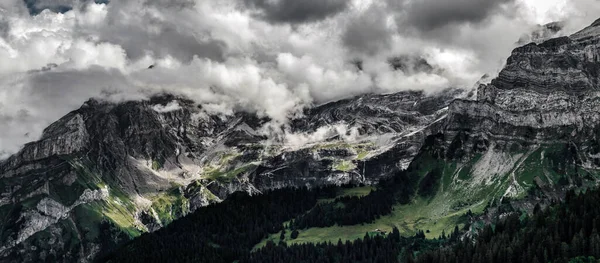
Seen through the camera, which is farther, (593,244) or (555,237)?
(555,237)

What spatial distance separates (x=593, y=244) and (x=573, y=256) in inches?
265

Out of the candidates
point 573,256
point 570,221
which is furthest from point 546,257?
point 570,221

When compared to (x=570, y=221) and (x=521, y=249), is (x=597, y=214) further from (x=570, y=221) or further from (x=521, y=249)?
(x=521, y=249)

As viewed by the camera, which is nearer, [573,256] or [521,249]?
[573,256]

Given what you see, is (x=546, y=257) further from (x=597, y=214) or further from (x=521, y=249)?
(x=597, y=214)

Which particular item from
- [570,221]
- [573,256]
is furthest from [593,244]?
[570,221]

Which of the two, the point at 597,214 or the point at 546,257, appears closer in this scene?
the point at 546,257

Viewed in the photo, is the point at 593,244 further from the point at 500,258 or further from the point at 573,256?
the point at 500,258

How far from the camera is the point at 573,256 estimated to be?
184 m

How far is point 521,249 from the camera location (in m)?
196

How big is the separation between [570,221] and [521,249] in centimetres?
1791

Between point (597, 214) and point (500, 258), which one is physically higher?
point (597, 214)

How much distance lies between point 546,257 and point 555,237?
960cm

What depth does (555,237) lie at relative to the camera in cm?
19238
